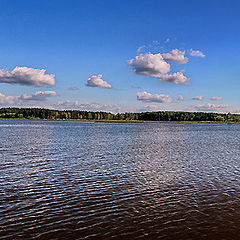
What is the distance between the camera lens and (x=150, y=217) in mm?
13078

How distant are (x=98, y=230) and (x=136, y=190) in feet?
22.3

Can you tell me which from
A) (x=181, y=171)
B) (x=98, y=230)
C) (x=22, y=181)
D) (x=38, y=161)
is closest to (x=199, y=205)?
(x=98, y=230)

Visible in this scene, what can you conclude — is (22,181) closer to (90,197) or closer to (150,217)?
(90,197)

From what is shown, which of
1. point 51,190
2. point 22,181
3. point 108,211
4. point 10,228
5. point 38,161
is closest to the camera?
point 10,228

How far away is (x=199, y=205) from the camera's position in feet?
48.9

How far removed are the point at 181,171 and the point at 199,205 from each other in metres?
9.79

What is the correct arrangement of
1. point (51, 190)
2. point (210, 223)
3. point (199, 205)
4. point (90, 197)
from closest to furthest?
point (210, 223)
point (199, 205)
point (90, 197)
point (51, 190)

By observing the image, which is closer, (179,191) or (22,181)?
(179,191)

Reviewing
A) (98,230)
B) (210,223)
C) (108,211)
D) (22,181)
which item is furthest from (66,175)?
(210,223)

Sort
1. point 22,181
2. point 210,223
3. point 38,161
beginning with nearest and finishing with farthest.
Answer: point 210,223, point 22,181, point 38,161

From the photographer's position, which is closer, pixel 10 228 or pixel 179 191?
pixel 10 228

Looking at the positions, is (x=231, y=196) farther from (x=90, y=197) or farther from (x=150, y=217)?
(x=90, y=197)

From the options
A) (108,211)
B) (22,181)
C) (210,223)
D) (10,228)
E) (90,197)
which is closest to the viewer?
(10,228)

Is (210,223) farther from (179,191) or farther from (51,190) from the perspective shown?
(51,190)
